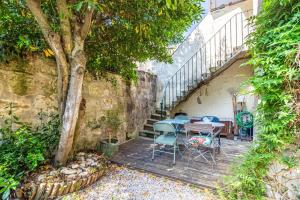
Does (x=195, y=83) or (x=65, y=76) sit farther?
(x=195, y=83)

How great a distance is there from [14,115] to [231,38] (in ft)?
18.9

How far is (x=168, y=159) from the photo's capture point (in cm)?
345

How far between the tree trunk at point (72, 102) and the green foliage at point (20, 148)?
27cm

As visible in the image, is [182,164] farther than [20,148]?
Yes

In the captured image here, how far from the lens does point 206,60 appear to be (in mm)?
5891

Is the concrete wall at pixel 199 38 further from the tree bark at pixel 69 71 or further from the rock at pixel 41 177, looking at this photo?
the rock at pixel 41 177

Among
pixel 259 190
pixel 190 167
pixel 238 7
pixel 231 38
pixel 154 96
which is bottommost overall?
pixel 190 167

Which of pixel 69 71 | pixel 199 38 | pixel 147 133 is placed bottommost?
pixel 147 133

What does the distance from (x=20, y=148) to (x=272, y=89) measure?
2995mm

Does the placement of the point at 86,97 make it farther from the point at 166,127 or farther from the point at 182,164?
the point at 182,164

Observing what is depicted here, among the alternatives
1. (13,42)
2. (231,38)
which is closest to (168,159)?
(13,42)

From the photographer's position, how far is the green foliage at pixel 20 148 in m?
2.03

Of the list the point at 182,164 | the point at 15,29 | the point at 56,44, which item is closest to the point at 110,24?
the point at 56,44

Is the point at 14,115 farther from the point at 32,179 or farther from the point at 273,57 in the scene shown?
the point at 273,57
